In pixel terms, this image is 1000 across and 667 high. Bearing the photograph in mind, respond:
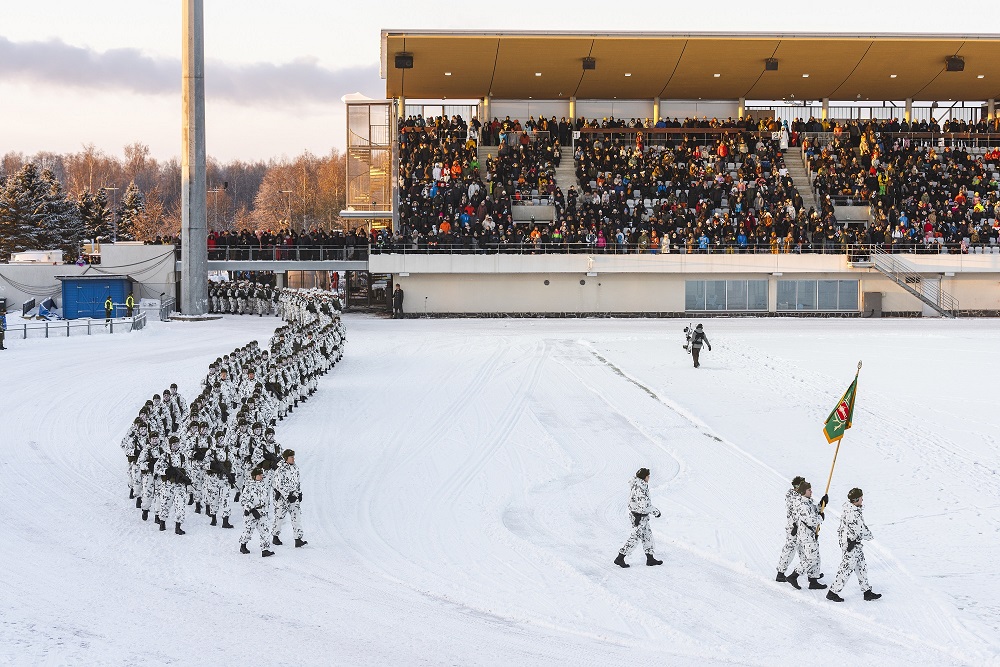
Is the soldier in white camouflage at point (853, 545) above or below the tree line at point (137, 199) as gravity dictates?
below

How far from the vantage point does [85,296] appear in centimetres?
4522

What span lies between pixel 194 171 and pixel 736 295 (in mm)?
25165

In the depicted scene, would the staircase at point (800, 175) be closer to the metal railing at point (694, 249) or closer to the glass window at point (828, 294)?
the metal railing at point (694, 249)

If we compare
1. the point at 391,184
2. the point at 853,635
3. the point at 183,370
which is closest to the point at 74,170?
the point at 391,184

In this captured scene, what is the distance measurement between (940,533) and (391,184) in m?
43.8

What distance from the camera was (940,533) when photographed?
1234 centimetres

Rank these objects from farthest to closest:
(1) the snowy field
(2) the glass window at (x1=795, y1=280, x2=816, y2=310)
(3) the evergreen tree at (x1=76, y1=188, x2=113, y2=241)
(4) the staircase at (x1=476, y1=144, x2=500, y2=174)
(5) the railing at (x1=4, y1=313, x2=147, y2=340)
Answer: (3) the evergreen tree at (x1=76, y1=188, x2=113, y2=241) < (4) the staircase at (x1=476, y1=144, x2=500, y2=174) < (2) the glass window at (x1=795, y1=280, x2=816, y2=310) < (5) the railing at (x1=4, y1=313, x2=147, y2=340) < (1) the snowy field

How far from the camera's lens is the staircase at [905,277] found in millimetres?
47469

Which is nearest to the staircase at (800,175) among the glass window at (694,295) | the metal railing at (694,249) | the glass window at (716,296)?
the metal railing at (694,249)

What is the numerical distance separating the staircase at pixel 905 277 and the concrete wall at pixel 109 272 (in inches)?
1257

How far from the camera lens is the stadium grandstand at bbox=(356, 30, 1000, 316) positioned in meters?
48.2

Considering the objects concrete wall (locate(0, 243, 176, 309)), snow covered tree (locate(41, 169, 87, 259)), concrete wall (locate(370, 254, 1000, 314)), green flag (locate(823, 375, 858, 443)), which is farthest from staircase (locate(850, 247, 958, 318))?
snow covered tree (locate(41, 169, 87, 259))

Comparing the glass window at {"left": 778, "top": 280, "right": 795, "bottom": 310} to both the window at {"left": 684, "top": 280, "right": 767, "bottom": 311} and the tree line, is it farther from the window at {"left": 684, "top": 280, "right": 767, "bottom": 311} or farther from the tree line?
the tree line

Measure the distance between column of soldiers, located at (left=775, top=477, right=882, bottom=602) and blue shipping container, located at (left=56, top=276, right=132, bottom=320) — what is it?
3914 centimetres
